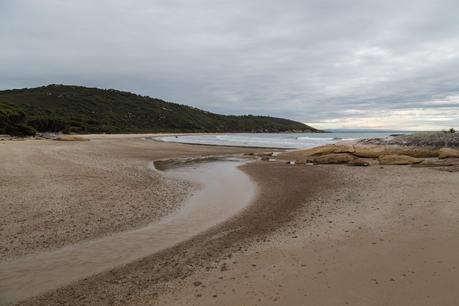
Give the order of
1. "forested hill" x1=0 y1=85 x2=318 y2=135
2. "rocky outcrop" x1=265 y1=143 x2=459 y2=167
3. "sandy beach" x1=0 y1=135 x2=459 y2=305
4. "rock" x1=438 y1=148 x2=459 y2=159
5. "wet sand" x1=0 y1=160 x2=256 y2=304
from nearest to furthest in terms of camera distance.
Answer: "sandy beach" x1=0 y1=135 x2=459 y2=305 < "wet sand" x1=0 y1=160 x2=256 y2=304 < "rocky outcrop" x1=265 y1=143 x2=459 y2=167 < "rock" x1=438 y1=148 x2=459 y2=159 < "forested hill" x1=0 y1=85 x2=318 y2=135

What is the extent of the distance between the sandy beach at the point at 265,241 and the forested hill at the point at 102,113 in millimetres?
52506

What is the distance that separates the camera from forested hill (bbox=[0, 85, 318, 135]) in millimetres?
76062

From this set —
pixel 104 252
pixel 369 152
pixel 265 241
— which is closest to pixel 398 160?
pixel 369 152

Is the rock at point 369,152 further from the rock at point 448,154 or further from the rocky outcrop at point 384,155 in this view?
the rock at point 448,154

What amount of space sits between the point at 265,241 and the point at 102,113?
103710 millimetres

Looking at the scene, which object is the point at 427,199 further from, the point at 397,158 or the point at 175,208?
the point at 397,158

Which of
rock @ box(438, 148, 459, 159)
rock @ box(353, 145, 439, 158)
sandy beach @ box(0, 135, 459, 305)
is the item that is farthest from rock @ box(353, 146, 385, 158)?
sandy beach @ box(0, 135, 459, 305)

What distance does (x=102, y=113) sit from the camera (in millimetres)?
103312

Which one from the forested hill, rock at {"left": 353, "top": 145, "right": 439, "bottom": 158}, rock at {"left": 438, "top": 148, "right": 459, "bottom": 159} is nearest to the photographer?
rock at {"left": 438, "top": 148, "right": 459, "bottom": 159}

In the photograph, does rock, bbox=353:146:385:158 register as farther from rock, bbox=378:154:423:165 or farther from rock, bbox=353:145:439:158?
rock, bbox=378:154:423:165

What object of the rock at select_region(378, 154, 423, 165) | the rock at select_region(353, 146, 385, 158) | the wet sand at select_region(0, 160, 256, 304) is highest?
the rock at select_region(353, 146, 385, 158)

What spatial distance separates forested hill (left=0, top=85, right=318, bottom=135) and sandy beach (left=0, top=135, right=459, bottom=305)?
52.5m

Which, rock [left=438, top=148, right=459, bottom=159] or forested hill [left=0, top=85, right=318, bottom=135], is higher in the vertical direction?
forested hill [left=0, top=85, right=318, bottom=135]

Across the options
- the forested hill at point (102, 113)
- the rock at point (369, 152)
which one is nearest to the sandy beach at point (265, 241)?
the rock at point (369, 152)
